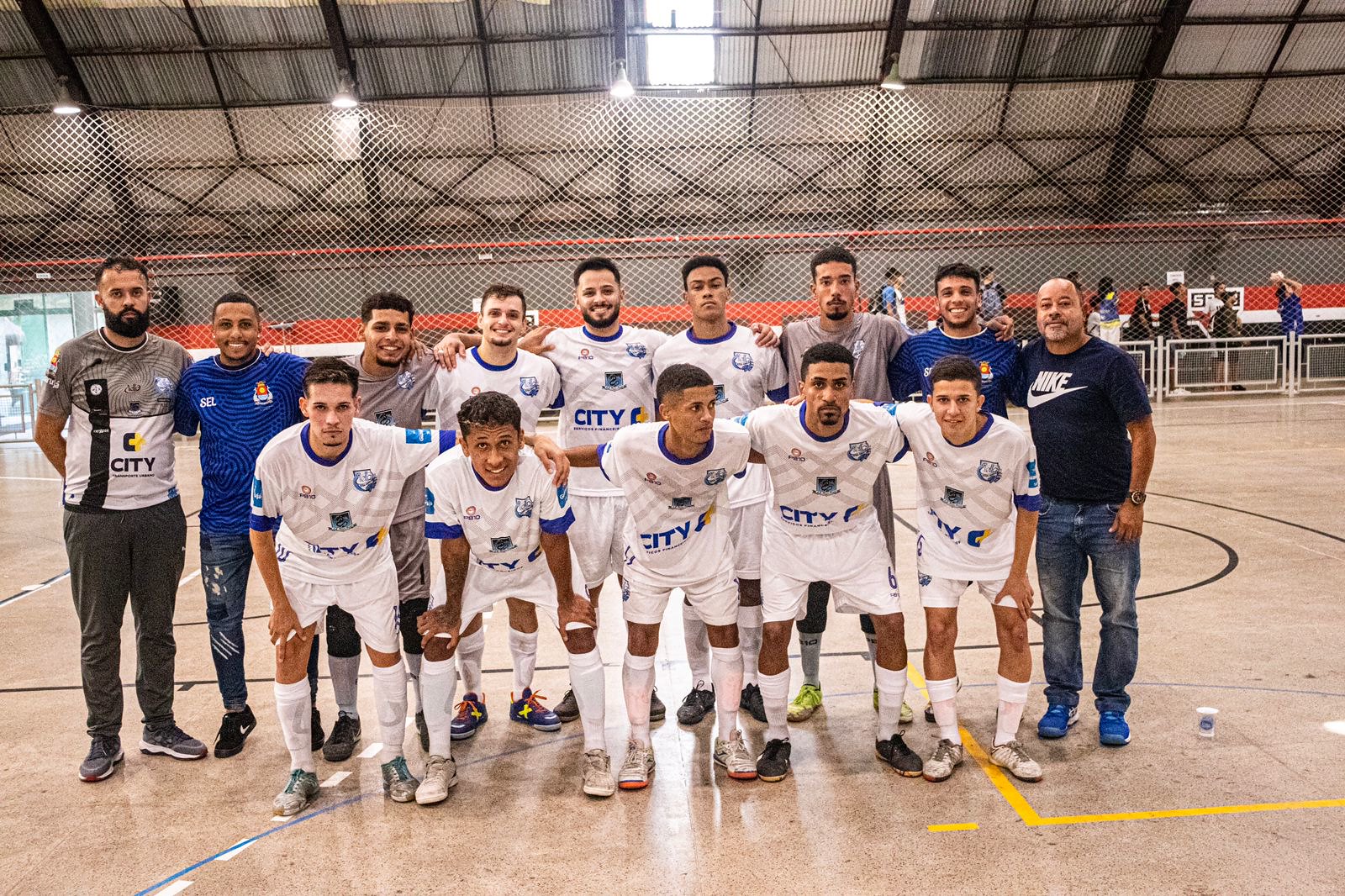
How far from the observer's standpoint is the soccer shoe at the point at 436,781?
162 inches

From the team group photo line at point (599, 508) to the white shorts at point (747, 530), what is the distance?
1 centimetres

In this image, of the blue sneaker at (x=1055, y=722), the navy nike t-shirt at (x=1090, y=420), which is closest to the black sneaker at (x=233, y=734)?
the blue sneaker at (x=1055, y=722)

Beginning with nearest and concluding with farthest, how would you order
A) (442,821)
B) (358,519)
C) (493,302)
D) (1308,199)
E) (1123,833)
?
(1123,833), (442,821), (358,519), (493,302), (1308,199)

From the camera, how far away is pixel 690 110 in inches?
738

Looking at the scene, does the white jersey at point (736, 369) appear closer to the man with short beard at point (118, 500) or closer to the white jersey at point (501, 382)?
the white jersey at point (501, 382)

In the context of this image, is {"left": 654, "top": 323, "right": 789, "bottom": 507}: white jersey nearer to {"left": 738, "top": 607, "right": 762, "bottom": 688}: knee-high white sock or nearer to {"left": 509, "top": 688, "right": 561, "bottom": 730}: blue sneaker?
{"left": 738, "top": 607, "right": 762, "bottom": 688}: knee-high white sock

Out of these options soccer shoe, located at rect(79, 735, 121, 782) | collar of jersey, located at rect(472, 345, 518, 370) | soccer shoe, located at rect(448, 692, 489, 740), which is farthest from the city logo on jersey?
soccer shoe, located at rect(79, 735, 121, 782)

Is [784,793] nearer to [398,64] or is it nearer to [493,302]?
[493,302]

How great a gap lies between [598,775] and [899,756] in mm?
1301

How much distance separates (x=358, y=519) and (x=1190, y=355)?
18035mm

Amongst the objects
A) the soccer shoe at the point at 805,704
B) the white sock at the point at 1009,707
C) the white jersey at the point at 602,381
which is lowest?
the soccer shoe at the point at 805,704

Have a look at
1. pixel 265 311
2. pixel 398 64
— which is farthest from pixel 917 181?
pixel 265 311

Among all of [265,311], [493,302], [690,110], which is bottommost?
[493,302]

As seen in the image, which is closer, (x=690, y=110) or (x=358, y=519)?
(x=358, y=519)
